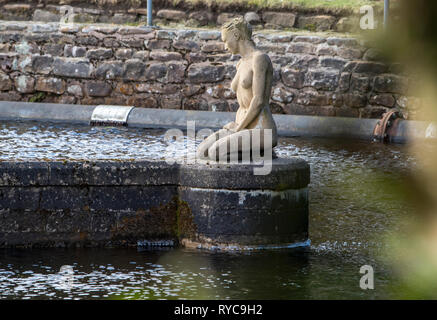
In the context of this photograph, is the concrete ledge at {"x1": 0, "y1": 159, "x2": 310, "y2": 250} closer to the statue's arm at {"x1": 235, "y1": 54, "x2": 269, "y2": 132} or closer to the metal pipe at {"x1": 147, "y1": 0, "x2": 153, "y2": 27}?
the statue's arm at {"x1": 235, "y1": 54, "x2": 269, "y2": 132}

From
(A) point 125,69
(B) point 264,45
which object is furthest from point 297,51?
(A) point 125,69

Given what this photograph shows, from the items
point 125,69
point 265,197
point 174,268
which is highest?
point 125,69

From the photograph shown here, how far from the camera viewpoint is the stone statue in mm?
5195

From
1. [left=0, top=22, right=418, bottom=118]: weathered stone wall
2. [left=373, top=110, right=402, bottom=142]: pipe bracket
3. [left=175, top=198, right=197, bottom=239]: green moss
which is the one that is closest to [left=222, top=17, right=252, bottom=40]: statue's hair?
[left=175, top=198, right=197, bottom=239]: green moss

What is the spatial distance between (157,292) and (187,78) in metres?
8.02

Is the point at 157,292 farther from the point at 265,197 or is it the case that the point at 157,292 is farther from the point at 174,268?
the point at 265,197

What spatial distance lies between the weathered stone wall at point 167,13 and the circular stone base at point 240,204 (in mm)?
7600

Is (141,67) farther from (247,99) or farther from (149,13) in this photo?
(247,99)

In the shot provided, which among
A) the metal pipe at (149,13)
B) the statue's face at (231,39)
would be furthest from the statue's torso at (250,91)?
the metal pipe at (149,13)

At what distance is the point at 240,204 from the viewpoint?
16.5 ft

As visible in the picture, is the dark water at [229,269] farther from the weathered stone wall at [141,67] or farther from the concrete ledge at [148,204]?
the weathered stone wall at [141,67]

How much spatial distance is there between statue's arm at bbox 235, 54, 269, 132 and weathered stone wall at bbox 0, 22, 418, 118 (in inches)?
240

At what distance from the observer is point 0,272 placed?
172 inches

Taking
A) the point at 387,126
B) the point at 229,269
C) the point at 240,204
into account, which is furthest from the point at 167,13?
the point at 229,269
